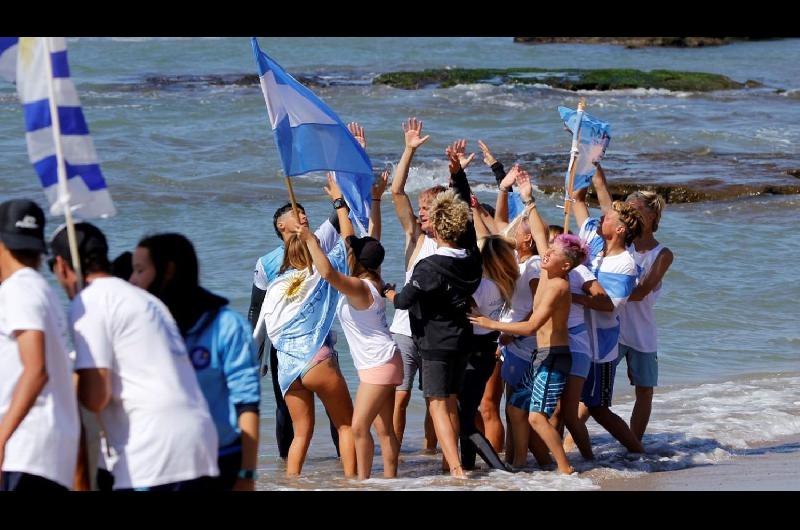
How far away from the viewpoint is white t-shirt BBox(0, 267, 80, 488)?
4.41m

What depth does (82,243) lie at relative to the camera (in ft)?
15.1

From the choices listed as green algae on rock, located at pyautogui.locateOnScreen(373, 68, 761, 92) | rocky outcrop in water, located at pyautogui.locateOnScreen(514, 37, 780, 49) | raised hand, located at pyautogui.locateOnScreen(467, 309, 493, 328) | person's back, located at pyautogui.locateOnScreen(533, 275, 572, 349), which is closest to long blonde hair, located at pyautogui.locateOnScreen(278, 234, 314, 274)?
raised hand, located at pyautogui.locateOnScreen(467, 309, 493, 328)

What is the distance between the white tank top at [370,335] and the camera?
7.32 meters

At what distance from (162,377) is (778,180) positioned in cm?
1875

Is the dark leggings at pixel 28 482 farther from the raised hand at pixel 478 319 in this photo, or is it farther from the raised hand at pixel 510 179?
the raised hand at pixel 510 179

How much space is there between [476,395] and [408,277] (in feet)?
2.73

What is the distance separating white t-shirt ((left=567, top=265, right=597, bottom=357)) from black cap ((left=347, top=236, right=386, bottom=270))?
4.15ft

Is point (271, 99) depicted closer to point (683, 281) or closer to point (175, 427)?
point (175, 427)

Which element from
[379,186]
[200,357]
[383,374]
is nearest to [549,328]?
[383,374]

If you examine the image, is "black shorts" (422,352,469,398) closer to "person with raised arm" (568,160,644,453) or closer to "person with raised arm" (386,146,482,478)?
"person with raised arm" (386,146,482,478)
